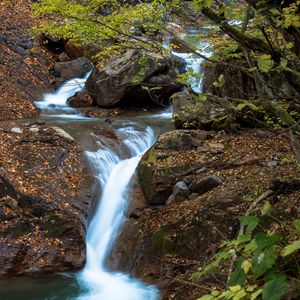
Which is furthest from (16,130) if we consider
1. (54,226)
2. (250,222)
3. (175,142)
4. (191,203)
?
(250,222)

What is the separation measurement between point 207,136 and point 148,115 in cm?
393

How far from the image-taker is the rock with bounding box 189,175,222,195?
23.9 ft

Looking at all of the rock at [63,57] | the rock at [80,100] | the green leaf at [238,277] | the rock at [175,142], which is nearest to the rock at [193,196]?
the rock at [175,142]

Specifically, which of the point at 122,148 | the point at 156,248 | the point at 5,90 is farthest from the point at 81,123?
the point at 156,248

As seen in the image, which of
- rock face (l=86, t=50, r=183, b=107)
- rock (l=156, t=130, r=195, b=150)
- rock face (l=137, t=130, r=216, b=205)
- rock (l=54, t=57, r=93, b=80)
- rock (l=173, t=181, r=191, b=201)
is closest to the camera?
rock (l=173, t=181, r=191, b=201)

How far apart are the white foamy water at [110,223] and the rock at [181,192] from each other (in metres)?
1.12

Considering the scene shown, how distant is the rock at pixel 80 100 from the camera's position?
13672 mm

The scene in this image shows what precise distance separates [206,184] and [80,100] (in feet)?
24.6

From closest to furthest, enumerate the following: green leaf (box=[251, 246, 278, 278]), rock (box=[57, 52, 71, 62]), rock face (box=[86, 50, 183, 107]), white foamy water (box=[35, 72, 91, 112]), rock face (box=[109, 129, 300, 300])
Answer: green leaf (box=[251, 246, 278, 278]), rock face (box=[109, 129, 300, 300]), rock face (box=[86, 50, 183, 107]), white foamy water (box=[35, 72, 91, 112]), rock (box=[57, 52, 71, 62])

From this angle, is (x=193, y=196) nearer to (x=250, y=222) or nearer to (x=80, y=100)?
(x=250, y=222)

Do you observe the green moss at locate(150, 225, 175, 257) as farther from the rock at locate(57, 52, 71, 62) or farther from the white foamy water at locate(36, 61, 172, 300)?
the rock at locate(57, 52, 71, 62)

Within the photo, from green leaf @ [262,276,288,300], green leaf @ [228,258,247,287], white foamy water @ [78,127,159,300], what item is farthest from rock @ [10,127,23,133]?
green leaf @ [262,276,288,300]

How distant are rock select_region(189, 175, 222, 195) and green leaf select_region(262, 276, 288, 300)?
5.01 metres

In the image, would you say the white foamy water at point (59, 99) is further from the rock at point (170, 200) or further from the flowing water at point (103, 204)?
the rock at point (170, 200)
